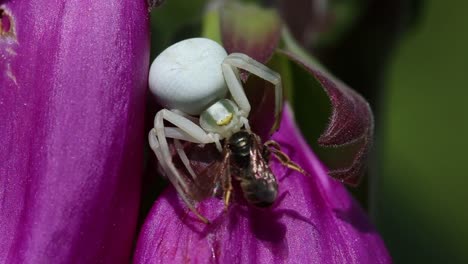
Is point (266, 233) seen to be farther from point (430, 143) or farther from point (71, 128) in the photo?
point (430, 143)

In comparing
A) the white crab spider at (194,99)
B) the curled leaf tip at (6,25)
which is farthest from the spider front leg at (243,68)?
the curled leaf tip at (6,25)

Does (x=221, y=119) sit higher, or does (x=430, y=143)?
(x=221, y=119)

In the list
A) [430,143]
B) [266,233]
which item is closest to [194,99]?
[266,233]

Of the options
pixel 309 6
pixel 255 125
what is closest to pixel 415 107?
pixel 309 6

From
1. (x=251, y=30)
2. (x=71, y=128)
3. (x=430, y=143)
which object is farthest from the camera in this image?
(x=430, y=143)

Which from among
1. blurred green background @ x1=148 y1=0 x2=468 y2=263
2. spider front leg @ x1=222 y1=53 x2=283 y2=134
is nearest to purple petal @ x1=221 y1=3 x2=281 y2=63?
spider front leg @ x1=222 y1=53 x2=283 y2=134

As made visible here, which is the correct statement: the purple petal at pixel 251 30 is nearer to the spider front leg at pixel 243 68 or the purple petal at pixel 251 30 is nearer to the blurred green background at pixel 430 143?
the spider front leg at pixel 243 68
